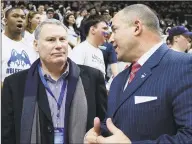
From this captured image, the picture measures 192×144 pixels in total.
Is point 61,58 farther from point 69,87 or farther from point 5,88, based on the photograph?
point 5,88

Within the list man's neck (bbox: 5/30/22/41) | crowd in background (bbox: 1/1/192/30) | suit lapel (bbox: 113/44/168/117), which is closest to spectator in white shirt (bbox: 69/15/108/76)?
man's neck (bbox: 5/30/22/41)

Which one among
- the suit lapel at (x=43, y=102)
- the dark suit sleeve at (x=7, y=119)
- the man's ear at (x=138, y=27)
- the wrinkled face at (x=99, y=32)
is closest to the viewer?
the man's ear at (x=138, y=27)

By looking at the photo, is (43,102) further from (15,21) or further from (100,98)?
(15,21)

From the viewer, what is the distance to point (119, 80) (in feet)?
8.05

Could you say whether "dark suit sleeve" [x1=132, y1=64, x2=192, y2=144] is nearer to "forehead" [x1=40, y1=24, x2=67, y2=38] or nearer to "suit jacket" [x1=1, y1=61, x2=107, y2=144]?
"suit jacket" [x1=1, y1=61, x2=107, y2=144]

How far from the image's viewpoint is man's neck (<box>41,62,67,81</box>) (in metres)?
3.20

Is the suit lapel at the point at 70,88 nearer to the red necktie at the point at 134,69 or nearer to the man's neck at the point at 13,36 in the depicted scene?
the red necktie at the point at 134,69

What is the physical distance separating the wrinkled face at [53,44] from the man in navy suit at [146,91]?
2.77ft

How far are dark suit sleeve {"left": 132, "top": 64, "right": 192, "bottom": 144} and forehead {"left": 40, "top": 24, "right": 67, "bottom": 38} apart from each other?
135 cm

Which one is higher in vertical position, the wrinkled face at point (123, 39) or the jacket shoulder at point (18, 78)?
the wrinkled face at point (123, 39)

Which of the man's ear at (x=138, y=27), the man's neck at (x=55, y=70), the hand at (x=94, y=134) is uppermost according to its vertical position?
the man's ear at (x=138, y=27)

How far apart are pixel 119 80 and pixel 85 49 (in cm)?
324

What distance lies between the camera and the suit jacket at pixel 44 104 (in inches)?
120

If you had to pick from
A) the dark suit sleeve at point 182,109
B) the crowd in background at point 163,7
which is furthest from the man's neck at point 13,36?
the crowd in background at point 163,7
